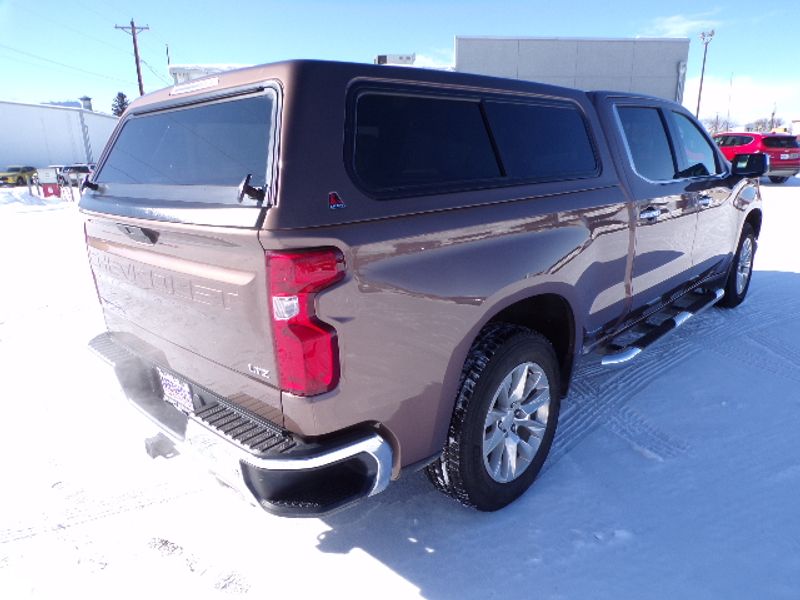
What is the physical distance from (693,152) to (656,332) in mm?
1619

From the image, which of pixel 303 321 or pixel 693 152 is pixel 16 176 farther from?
pixel 303 321

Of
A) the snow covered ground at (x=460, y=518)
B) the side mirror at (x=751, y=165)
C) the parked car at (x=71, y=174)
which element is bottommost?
the snow covered ground at (x=460, y=518)

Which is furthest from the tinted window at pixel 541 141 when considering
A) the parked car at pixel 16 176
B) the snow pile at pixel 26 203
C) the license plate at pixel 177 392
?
the parked car at pixel 16 176

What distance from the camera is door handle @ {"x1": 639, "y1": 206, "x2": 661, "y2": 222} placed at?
327cm

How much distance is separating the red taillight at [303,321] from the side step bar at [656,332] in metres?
2.03

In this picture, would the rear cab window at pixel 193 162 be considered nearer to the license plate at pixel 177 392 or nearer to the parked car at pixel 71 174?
the license plate at pixel 177 392

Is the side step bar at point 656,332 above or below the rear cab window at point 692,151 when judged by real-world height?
below

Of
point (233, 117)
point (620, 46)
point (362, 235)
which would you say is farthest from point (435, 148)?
point (620, 46)

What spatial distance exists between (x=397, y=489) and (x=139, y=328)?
149 cm

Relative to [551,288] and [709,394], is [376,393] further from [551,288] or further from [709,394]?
[709,394]

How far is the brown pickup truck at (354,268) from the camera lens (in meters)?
1.72

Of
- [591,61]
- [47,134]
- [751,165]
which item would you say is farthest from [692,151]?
[47,134]

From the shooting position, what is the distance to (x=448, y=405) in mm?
2150

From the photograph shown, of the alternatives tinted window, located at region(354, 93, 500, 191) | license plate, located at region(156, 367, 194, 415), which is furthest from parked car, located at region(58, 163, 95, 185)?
tinted window, located at region(354, 93, 500, 191)
